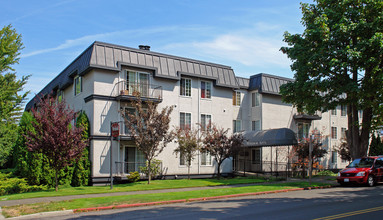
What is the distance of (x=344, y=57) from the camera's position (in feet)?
68.1

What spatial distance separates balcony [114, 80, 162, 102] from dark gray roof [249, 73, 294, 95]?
36.0 ft

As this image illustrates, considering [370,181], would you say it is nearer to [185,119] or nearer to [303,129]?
[185,119]

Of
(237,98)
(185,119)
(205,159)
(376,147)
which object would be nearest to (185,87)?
(185,119)

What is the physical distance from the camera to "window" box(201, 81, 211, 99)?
93.6ft

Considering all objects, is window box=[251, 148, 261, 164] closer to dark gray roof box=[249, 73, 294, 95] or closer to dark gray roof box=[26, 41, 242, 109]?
dark gray roof box=[249, 73, 294, 95]

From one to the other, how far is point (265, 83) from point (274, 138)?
827 cm

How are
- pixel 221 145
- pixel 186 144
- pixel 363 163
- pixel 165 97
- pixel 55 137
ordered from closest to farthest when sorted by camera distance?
1. pixel 55 137
2. pixel 363 163
3. pixel 186 144
4. pixel 221 145
5. pixel 165 97

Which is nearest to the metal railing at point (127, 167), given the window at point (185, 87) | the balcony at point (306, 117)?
the window at point (185, 87)

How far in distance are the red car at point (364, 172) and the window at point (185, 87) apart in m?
12.6

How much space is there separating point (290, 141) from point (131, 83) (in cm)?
1216

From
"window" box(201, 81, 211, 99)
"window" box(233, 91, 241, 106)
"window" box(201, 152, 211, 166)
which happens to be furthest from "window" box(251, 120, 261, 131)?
"window" box(201, 152, 211, 166)

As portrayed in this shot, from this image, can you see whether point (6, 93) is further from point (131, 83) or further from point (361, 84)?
point (361, 84)

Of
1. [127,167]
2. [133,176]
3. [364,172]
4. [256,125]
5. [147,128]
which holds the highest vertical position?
[256,125]

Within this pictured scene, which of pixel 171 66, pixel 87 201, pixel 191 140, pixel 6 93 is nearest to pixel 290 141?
pixel 191 140
